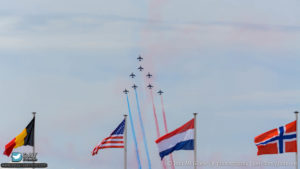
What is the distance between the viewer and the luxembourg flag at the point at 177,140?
3388 inches

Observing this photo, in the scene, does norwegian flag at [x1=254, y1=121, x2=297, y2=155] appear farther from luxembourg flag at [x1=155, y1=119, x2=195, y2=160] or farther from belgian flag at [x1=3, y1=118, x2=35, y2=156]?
belgian flag at [x1=3, y1=118, x2=35, y2=156]

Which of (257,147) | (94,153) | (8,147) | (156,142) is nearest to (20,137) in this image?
(8,147)

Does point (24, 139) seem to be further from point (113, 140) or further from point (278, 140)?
point (278, 140)

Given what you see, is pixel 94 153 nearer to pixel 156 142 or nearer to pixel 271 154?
pixel 156 142

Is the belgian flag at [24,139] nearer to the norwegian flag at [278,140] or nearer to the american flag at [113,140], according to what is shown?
the american flag at [113,140]

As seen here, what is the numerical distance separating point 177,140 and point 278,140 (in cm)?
1092

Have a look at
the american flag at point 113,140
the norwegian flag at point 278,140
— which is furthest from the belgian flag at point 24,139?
the norwegian flag at point 278,140

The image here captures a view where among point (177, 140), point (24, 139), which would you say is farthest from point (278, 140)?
point (24, 139)

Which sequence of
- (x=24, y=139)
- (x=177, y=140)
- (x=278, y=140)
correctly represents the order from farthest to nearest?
(x=24, y=139) → (x=177, y=140) → (x=278, y=140)

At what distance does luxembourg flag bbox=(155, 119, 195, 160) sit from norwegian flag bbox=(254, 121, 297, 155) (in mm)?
7401

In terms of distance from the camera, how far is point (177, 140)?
86875 millimetres

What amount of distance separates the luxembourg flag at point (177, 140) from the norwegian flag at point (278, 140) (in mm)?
7401

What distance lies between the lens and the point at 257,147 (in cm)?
8550

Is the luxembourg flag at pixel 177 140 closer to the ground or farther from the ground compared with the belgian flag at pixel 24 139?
closer to the ground
